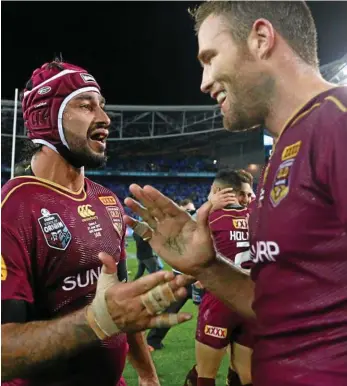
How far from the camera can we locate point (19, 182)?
2.21m

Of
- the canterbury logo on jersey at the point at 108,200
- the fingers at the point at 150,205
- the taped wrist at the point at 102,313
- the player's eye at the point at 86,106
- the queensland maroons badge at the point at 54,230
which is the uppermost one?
the player's eye at the point at 86,106

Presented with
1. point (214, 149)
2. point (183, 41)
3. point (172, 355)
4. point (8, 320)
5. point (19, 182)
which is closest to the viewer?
point (8, 320)

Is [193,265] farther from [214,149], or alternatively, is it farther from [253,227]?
[214,149]

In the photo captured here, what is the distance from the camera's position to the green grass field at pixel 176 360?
211 inches

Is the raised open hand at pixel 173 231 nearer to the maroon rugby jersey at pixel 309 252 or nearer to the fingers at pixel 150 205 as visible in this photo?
the fingers at pixel 150 205

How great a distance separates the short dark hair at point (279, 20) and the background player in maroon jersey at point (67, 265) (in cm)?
92

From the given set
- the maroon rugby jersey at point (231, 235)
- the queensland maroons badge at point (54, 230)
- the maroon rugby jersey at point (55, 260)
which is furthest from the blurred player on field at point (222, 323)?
the queensland maroons badge at point (54, 230)

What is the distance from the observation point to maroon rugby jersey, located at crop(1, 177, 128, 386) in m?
1.96

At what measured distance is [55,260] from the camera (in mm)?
2141

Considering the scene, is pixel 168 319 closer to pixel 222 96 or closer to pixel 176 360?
pixel 222 96

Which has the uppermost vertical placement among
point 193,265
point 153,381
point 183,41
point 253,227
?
point 183,41

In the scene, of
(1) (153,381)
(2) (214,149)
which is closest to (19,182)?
(1) (153,381)

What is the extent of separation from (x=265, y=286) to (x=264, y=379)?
0.96 feet

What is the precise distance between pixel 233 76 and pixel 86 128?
1033 mm
